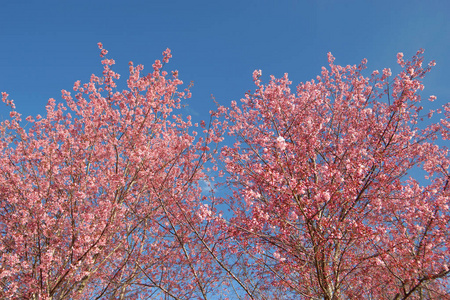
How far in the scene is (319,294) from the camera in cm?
543

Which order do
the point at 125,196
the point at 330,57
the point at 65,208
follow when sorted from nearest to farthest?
1. the point at 65,208
2. the point at 125,196
3. the point at 330,57

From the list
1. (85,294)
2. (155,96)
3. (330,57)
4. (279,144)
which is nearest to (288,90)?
(330,57)

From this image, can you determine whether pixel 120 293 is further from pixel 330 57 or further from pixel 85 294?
pixel 330 57

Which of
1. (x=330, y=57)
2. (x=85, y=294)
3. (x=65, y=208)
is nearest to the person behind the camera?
(x=65, y=208)

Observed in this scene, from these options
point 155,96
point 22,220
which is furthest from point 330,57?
point 22,220

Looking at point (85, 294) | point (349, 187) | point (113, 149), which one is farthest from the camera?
point (85, 294)

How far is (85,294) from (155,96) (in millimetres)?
6625

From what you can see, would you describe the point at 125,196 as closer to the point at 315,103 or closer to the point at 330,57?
the point at 315,103

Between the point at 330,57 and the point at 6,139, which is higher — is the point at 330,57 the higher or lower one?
the higher one

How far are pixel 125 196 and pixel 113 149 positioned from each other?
67.6 inches

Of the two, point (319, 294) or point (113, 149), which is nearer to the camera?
point (319, 294)

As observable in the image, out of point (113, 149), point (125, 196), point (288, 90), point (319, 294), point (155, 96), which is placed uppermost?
point (288, 90)

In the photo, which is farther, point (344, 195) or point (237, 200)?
point (237, 200)

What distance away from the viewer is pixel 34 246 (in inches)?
223
